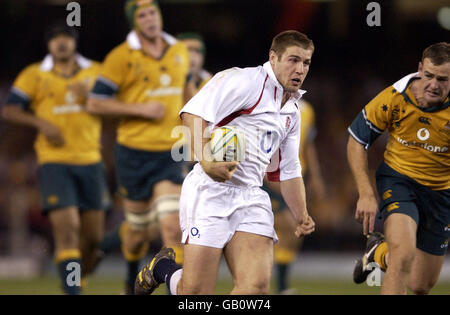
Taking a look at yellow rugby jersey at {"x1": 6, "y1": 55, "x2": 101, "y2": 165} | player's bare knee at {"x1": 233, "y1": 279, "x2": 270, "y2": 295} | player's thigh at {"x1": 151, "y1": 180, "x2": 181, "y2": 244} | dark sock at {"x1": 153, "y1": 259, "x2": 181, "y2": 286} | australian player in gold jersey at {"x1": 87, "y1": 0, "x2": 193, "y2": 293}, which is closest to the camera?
player's bare knee at {"x1": 233, "y1": 279, "x2": 270, "y2": 295}

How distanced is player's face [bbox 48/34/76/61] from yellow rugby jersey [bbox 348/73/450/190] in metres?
3.77

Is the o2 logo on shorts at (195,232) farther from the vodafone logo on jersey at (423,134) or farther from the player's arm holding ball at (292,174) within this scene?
the vodafone logo on jersey at (423,134)

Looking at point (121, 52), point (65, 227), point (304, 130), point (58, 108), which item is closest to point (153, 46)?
point (121, 52)

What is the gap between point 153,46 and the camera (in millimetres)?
8117

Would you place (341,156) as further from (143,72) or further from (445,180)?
(445,180)

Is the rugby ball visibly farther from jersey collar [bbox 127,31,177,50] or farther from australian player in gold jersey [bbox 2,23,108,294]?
australian player in gold jersey [bbox 2,23,108,294]

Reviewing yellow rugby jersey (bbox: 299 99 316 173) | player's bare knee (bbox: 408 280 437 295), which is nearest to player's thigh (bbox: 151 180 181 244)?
player's bare knee (bbox: 408 280 437 295)

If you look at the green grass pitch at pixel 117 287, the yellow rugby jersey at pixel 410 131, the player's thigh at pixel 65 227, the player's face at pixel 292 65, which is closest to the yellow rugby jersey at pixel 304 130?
the green grass pitch at pixel 117 287

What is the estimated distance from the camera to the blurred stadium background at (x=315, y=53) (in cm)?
1481

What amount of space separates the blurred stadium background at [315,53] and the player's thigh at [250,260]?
893 cm

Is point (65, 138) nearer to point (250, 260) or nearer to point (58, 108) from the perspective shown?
point (58, 108)

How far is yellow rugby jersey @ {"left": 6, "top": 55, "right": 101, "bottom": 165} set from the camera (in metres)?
8.59

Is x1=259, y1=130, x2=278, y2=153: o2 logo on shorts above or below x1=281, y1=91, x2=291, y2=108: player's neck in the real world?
below

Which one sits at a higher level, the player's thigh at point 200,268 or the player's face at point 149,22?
the player's face at point 149,22
